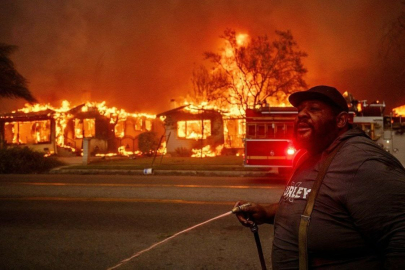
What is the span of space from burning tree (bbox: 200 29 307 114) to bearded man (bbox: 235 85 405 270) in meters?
20.3

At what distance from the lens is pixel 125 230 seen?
6.01 metres

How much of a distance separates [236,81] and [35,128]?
15295 mm

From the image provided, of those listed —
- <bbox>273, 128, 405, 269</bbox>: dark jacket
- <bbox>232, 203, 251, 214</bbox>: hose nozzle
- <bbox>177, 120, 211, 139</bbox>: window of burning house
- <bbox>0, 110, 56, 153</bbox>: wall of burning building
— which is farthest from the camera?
<bbox>0, 110, 56, 153</bbox>: wall of burning building

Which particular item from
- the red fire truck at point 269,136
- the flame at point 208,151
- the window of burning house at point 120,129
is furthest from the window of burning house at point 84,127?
the red fire truck at point 269,136

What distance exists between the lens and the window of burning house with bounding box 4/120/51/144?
2748 cm

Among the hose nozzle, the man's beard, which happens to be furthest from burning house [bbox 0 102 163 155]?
the man's beard

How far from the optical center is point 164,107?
38594 mm

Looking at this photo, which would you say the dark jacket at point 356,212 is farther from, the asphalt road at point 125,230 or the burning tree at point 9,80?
the burning tree at point 9,80

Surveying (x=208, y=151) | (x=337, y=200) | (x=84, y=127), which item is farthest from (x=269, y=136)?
(x=84, y=127)

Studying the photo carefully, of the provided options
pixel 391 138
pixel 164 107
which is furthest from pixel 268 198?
pixel 164 107

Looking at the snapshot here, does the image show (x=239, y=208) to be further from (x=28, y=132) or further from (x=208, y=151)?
(x=28, y=132)

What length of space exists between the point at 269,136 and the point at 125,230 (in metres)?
7.19

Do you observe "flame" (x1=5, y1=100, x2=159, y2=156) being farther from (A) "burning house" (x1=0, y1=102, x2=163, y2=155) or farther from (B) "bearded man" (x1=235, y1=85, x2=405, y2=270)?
(B) "bearded man" (x1=235, y1=85, x2=405, y2=270)

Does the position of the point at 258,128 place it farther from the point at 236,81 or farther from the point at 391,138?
the point at 236,81
